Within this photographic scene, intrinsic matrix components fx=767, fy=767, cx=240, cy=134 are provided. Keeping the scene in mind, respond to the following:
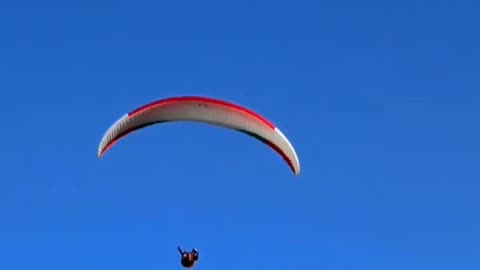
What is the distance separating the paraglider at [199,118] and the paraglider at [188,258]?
5179 mm

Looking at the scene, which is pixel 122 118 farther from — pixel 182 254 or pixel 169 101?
pixel 182 254

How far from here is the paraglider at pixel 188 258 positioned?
30625 mm

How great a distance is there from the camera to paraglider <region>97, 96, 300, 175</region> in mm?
30938

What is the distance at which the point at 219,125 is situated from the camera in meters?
31.7

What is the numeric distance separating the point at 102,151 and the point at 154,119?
8.10ft

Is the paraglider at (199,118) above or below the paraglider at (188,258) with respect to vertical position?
above

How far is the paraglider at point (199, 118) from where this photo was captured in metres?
30.9

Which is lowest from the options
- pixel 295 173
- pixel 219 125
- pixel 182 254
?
pixel 182 254

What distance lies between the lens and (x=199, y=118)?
31469mm

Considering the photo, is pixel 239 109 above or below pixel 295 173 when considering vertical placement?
above

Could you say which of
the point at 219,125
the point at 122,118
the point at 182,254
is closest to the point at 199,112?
the point at 219,125

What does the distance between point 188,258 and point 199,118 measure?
18.7 ft

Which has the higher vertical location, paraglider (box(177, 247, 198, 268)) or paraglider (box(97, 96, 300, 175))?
paraglider (box(97, 96, 300, 175))

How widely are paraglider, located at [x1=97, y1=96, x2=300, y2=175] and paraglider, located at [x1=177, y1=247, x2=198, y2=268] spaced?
5179 mm
